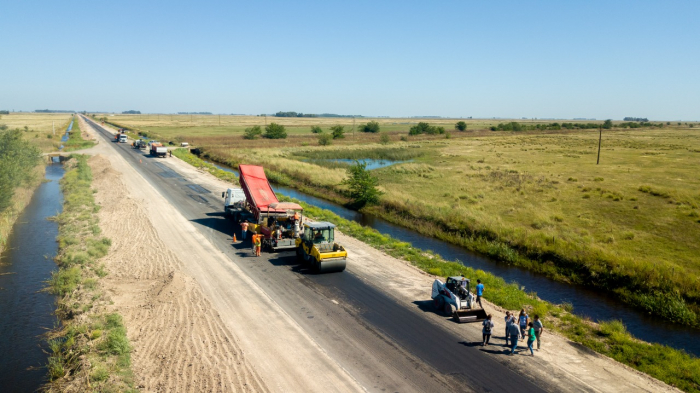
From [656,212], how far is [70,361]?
4326cm

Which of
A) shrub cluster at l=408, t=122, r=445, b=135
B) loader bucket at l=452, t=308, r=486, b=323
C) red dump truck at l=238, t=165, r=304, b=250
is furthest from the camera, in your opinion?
shrub cluster at l=408, t=122, r=445, b=135

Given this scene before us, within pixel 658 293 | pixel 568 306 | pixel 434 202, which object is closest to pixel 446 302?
pixel 568 306

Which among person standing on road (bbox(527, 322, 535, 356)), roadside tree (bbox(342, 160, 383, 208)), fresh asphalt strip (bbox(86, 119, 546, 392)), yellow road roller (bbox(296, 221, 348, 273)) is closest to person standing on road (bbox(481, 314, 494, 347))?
fresh asphalt strip (bbox(86, 119, 546, 392))

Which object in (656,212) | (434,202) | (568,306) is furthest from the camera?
(434,202)

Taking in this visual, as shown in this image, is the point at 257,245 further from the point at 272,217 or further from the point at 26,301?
the point at 26,301

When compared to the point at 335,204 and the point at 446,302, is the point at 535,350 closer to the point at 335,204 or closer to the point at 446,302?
the point at 446,302

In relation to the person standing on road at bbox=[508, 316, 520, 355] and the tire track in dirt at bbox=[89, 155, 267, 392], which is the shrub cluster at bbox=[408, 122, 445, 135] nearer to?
the tire track in dirt at bbox=[89, 155, 267, 392]

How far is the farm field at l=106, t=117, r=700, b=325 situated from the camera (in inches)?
998

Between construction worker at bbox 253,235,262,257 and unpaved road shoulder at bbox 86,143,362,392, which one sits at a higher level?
construction worker at bbox 253,235,262,257

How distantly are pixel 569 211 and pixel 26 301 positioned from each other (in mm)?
40360

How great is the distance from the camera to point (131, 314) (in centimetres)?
1986

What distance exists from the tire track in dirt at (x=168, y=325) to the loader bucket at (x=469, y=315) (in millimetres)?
8931

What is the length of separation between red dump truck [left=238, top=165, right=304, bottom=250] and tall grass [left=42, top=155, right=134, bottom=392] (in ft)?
30.9

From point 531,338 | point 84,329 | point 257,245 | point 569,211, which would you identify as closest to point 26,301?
point 84,329
